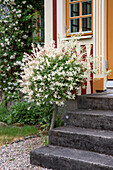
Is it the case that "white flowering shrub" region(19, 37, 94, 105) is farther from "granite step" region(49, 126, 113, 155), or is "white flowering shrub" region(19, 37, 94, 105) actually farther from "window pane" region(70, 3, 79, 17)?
"window pane" region(70, 3, 79, 17)

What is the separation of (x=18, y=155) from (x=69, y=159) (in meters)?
0.98

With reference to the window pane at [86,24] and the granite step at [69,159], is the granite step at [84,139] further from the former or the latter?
the window pane at [86,24]

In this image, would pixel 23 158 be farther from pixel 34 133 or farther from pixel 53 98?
pixel 34 133

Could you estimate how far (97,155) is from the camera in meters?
2.89

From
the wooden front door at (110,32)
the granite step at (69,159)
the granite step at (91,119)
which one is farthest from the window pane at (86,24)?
the granite step at (69,159)

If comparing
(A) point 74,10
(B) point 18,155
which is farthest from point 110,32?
(B) point 18,155

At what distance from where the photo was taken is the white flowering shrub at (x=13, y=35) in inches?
243

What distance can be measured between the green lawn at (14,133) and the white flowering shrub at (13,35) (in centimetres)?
150

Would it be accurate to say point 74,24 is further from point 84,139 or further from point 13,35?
point 84,139

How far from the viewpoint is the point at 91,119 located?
3402 millimetres

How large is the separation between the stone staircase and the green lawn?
3.81 feet

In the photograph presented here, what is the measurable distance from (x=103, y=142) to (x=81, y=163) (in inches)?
15.6

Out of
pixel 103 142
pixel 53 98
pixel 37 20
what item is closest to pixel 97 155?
pixel 103 142

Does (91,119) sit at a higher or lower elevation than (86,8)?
lower
